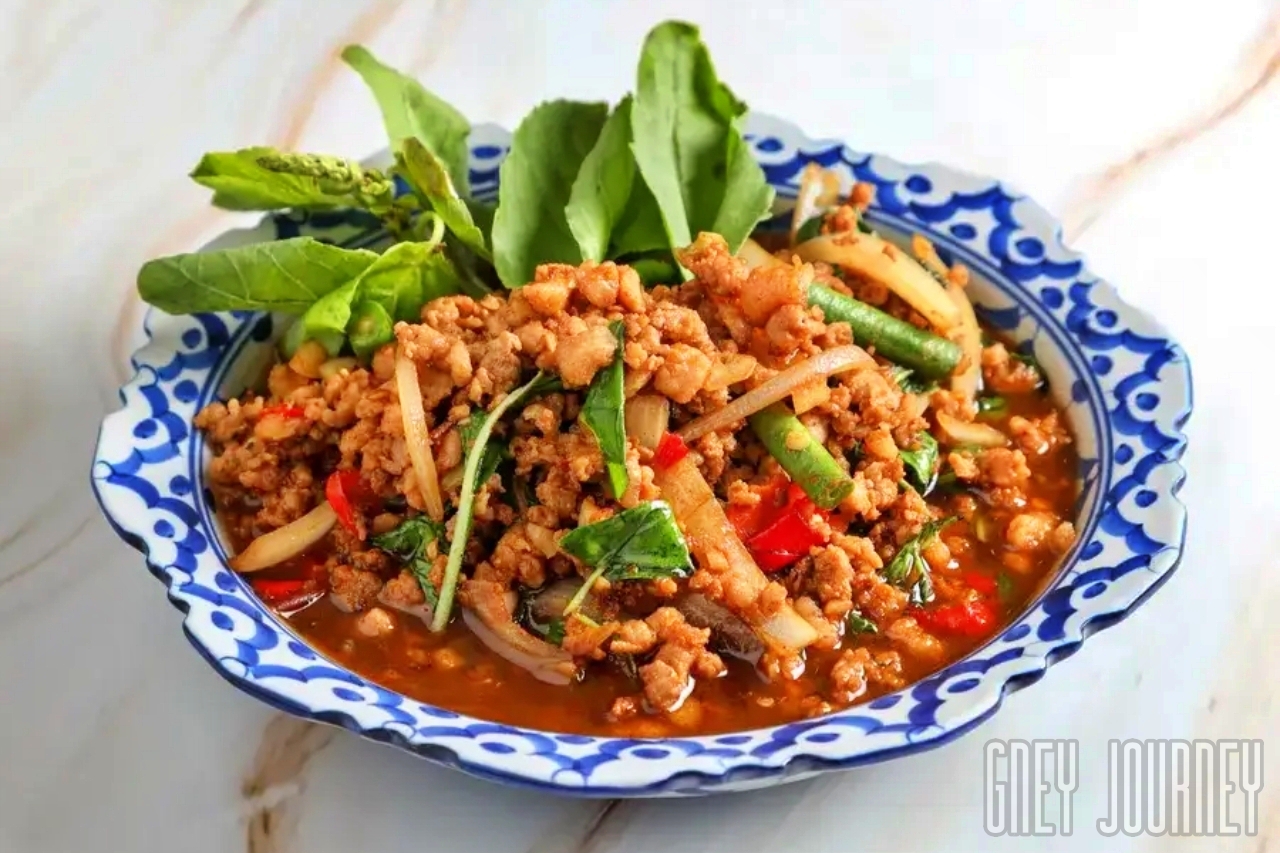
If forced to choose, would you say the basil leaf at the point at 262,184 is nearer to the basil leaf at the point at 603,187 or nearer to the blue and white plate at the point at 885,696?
the blue and white plate at the point at 885,696

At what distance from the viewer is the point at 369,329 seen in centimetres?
314

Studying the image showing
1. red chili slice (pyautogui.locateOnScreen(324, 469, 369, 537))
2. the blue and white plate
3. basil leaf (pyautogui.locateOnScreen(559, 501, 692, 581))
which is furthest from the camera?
red chili slice (pyautogui.locateOnScreen(324, 469, 369, 537))

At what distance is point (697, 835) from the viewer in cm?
270

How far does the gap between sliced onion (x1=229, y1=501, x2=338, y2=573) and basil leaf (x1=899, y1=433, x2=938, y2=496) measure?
1240 mm

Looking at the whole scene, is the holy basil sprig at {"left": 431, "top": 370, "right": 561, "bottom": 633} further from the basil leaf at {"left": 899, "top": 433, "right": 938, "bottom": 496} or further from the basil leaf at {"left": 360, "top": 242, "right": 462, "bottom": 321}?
the basil leaf at {"left": 899, "top": 433, "right": 938, "bottom": 496}

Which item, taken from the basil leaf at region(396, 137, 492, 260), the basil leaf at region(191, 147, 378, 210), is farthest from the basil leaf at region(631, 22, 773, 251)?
the basil leaf at region(191, 147, 378, 210)

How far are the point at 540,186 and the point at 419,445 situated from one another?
875mm

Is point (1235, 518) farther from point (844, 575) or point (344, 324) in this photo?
point (344, 324)

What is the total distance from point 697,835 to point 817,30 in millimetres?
3491

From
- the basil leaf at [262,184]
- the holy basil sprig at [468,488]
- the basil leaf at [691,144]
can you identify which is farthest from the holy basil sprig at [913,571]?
the basil leaf at [262,184]

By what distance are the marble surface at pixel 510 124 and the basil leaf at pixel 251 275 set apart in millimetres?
660

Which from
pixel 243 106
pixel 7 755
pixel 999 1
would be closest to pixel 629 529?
pixel 7 755

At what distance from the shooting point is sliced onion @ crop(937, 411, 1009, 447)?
10.7 ft

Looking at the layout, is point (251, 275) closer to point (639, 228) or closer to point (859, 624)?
point (639, 228)
